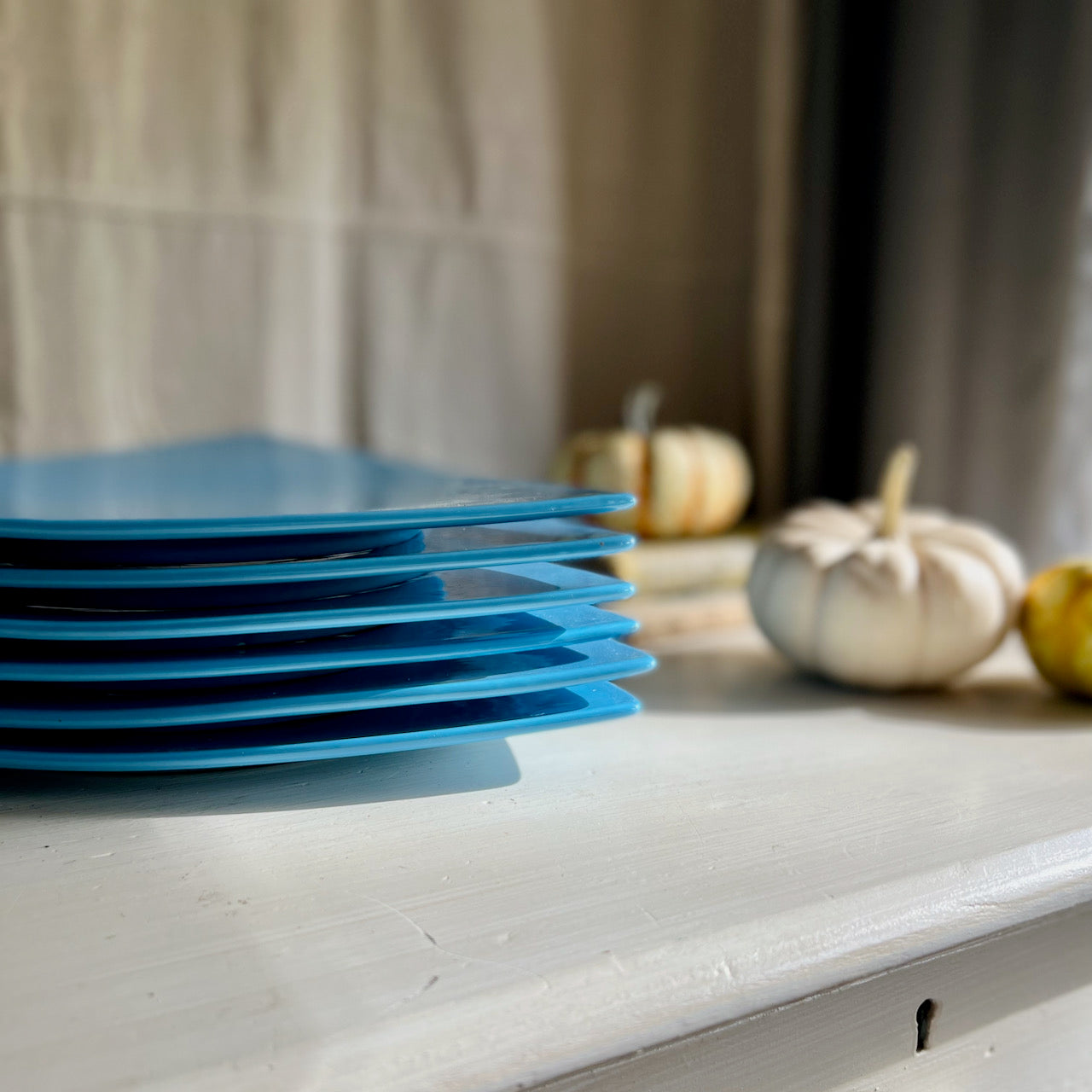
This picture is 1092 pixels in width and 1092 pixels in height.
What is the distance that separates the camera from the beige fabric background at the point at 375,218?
0.84m

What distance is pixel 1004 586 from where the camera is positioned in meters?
0.59

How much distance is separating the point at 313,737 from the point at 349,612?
53 mm

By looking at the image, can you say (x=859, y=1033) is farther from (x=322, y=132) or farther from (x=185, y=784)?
(x=322, y=132)

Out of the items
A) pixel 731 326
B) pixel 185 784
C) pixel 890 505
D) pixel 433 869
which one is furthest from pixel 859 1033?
pixel 731 326

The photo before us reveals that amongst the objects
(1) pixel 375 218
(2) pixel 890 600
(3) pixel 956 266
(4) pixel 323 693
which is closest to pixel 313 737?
(4) pixel 323 693

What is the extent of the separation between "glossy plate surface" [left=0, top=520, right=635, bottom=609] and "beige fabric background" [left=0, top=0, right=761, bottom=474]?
536mm

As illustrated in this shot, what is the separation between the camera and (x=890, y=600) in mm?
572

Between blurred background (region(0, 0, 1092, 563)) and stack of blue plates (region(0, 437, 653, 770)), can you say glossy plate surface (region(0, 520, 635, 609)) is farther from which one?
blurred background (region(0, 0, 1092, 563))

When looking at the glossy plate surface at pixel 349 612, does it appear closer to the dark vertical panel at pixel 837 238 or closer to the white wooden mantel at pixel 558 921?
the white wooden mantel at pixel 558 921

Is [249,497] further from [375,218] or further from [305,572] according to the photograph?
[375,218]

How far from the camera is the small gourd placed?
91 cm

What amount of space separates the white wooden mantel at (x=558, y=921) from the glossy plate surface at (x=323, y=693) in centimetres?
4

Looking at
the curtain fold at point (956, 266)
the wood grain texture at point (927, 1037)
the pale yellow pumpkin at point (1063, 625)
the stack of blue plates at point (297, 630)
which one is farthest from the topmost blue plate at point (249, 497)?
the curtain fold at point (956, 266)

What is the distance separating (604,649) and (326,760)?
115 millimetres
